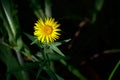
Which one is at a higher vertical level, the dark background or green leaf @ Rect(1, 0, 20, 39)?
the dark background

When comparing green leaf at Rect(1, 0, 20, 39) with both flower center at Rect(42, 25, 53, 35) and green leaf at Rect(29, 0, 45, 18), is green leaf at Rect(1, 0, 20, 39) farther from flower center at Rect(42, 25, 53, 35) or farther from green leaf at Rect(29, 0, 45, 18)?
flower center at Rect(42, 25, 53, 35)

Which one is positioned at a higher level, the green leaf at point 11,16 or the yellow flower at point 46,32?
the green leaf at point 11,16

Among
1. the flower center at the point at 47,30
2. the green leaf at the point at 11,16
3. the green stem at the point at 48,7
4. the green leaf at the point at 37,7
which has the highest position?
the green leaf at the point at 37,7

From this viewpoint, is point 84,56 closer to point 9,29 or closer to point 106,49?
point 106,49

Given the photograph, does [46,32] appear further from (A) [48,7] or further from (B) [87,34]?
(B) [87,34]

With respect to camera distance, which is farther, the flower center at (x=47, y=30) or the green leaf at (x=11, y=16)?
the green leaf at (x=11, y=16)

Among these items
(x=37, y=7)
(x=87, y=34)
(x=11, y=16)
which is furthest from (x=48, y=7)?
(x=87, y=34)

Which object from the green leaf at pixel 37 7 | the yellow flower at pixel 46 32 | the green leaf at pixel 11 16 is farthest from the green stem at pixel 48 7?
the yellow flower at pixel 46 32

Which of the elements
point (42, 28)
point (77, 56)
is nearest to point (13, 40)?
point (42, 28)

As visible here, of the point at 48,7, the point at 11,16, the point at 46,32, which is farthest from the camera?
the point at 48,7

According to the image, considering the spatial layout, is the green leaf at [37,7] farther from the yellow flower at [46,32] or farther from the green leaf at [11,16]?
the yellow flower at [46,32]

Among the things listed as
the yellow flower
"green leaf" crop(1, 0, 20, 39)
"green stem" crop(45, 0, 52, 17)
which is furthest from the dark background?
the yellow flower
